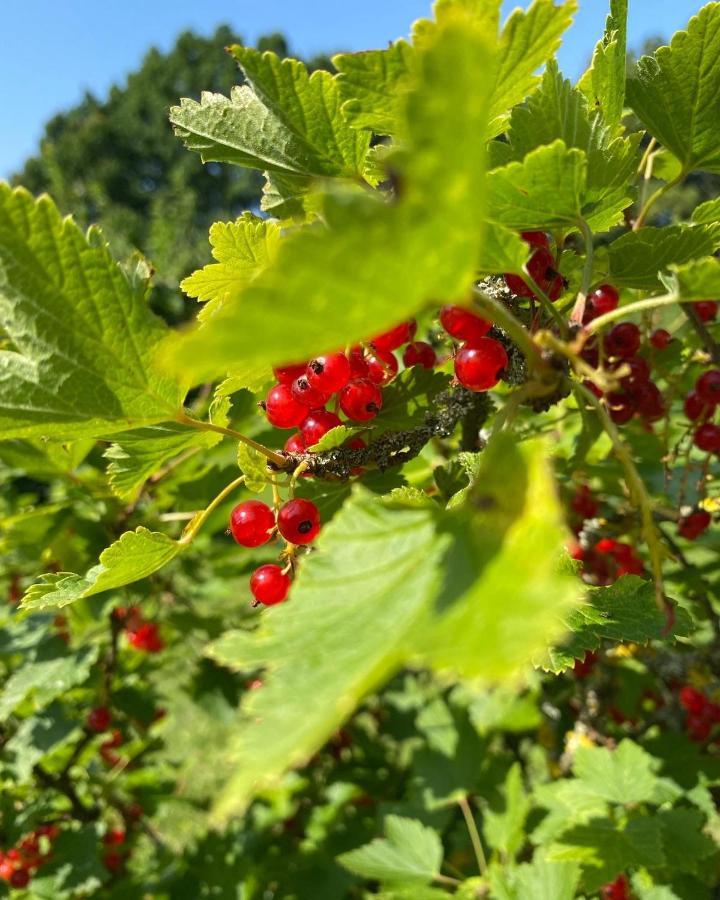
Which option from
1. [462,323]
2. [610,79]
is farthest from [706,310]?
[462,323]

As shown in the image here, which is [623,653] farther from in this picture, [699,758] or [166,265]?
[166,265]

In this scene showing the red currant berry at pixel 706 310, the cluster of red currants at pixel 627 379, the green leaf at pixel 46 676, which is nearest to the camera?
the cluster of red currants at pixel 627 379

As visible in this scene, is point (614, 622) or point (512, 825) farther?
point (512, 825)

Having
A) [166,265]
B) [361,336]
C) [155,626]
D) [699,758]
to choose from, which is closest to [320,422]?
[361,336]

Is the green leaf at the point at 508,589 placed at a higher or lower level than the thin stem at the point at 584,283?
lower

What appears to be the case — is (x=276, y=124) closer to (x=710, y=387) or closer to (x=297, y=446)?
(x=297, y=446)

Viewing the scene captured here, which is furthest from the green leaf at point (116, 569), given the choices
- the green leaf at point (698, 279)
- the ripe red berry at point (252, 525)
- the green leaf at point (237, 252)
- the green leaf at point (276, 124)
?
the green leaf at point (698, 279)

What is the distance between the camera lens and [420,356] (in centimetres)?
116

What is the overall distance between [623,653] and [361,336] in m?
1.89

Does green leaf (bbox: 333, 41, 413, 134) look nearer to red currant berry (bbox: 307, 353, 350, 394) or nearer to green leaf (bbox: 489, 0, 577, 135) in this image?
green leaf (bbox: 489, 0, 577, 135)

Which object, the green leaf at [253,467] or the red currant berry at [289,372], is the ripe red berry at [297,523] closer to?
the green leaf at [253,467]

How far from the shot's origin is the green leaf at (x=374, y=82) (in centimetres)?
86

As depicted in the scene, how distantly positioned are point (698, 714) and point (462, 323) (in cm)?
192

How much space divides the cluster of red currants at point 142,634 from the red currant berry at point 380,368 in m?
1.59
